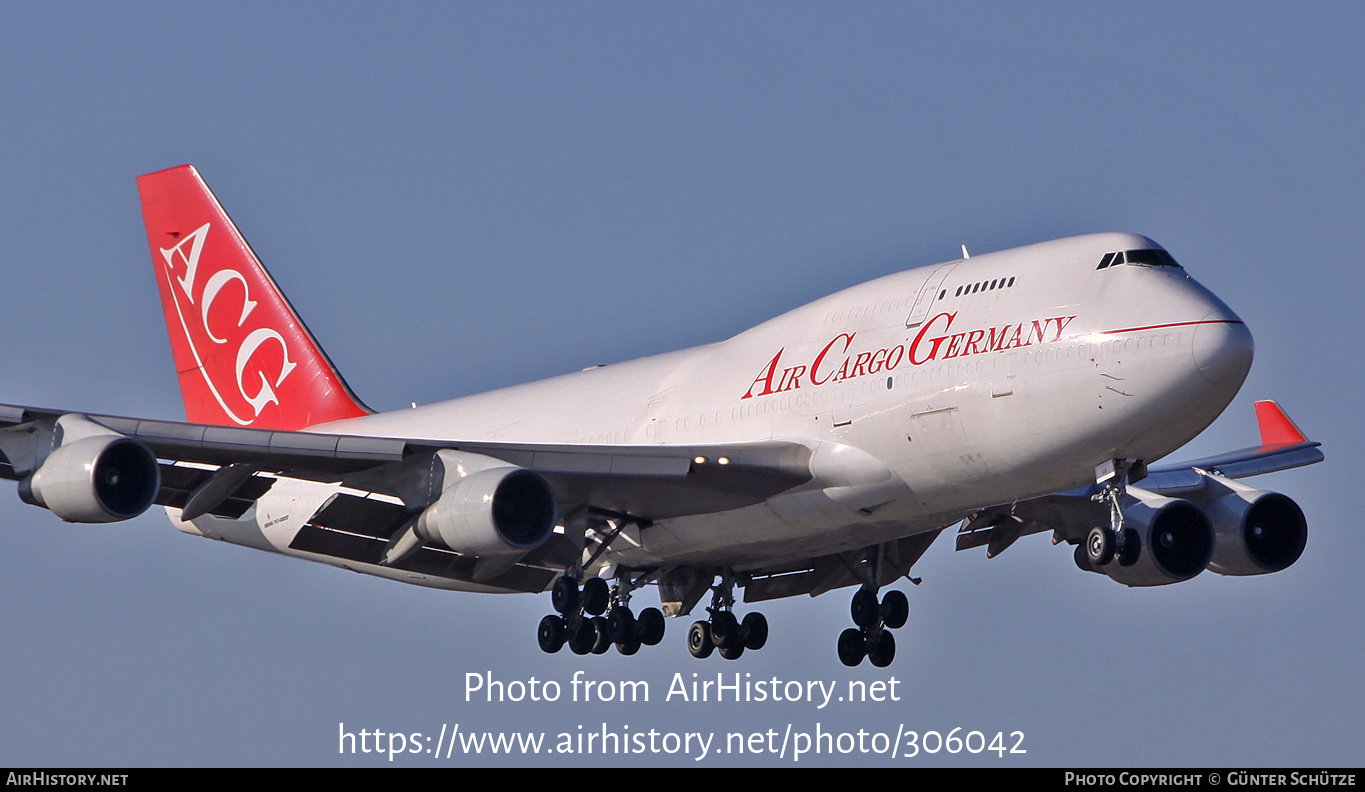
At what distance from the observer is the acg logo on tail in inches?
1577

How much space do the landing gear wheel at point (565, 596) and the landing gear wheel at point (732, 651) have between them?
3917 mm

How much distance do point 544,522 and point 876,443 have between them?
5343 mm

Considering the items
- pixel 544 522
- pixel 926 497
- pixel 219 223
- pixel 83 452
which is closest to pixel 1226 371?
pixel 926 497

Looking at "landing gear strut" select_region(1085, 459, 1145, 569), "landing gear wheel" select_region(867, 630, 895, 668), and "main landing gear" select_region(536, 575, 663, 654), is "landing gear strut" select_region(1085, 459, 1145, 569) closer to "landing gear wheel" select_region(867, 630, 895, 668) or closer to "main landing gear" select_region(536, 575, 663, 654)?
"landing gear wheel" select_region(867, 630, 895, 668)

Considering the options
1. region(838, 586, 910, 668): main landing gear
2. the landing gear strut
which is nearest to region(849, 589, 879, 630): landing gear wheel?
region(838, 586, 910, 668): main landing gear

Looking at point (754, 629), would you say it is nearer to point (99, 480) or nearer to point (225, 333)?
point (99, 480)

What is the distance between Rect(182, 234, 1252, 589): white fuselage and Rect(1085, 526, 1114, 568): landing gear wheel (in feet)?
3.08

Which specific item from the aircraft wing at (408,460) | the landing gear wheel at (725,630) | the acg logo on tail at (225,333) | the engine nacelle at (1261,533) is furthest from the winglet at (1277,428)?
the acg logo on tail at (225,333)

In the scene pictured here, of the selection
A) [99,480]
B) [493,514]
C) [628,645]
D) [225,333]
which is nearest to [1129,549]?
[493,514]

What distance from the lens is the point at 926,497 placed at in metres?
27.2

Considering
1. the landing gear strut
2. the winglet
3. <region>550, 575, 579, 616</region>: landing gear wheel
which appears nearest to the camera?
the landing gear strut

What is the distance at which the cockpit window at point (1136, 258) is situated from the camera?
1014 inches

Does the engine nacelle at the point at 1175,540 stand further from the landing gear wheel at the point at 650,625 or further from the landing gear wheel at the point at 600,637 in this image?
the landing gear wheel at the point at 600,637

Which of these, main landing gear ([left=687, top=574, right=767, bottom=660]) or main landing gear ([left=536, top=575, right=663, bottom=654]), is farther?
main landing gear ([left=687, top=574, right=767, bottom=660])
